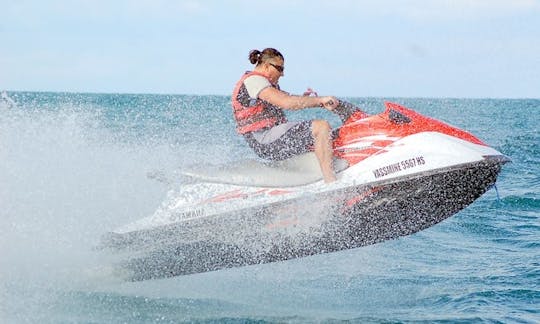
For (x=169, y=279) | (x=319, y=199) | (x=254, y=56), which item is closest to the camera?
(x=319, y=199)

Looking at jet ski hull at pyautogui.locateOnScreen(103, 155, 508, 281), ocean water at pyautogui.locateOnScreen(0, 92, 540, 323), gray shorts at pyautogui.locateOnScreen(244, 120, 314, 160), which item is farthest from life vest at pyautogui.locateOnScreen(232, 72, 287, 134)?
ocean water at pyautogui.locateOnScreen(0, 92, 540, 323)

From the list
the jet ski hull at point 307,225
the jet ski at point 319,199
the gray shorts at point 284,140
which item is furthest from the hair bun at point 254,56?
the jet ski hull at point 307,225

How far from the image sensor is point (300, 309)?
6.10 metres

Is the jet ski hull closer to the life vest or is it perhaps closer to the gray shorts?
the gray shorts

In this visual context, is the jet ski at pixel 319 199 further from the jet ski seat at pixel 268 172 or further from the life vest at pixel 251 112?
the life vest at pixel 251 112

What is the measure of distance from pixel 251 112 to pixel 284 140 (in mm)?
334

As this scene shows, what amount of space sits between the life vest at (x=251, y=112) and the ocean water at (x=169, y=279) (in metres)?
0.75

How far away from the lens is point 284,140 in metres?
5.84

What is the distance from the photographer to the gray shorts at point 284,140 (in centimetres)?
583

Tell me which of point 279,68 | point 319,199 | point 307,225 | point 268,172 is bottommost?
point 307,225

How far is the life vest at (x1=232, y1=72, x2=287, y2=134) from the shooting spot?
585cm

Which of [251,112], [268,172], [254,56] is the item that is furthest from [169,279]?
[254,56]

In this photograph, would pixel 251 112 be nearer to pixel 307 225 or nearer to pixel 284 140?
pixel 284 140

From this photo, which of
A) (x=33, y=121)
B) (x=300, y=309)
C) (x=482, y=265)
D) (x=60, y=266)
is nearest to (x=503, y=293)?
(x=482, y=265)
